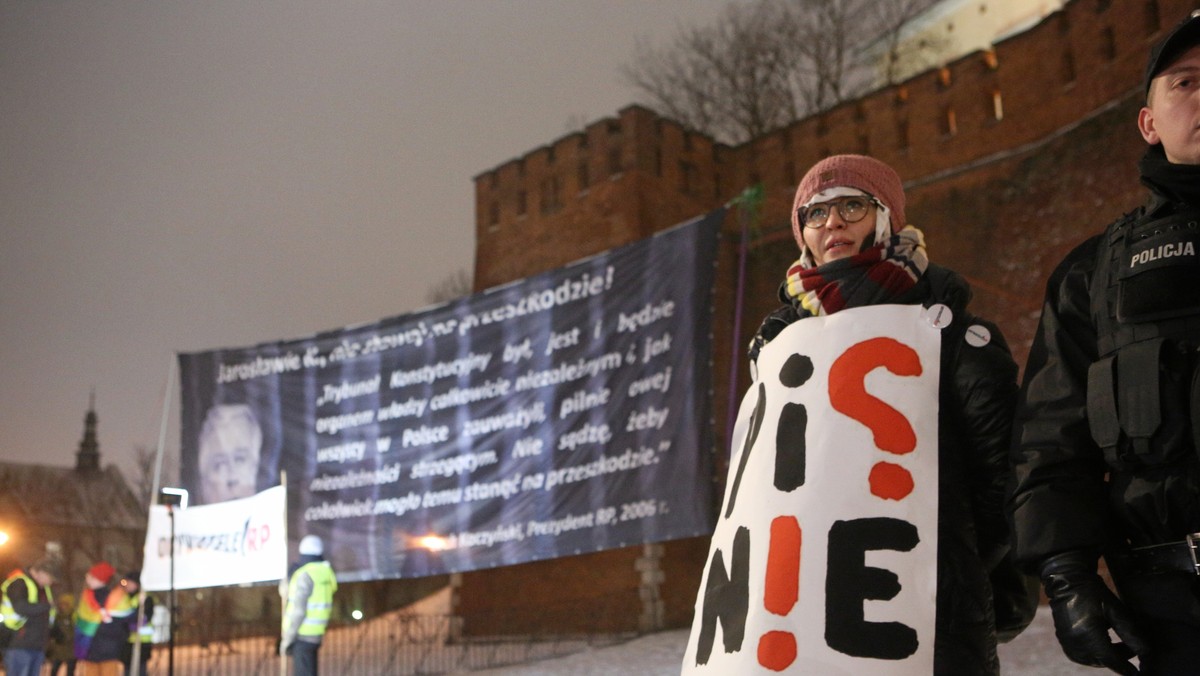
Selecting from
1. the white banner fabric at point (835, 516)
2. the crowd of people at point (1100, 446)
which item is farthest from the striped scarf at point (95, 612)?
the crowd of people at point (1100, 446)

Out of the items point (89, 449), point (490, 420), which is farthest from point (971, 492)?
point (89, 449)

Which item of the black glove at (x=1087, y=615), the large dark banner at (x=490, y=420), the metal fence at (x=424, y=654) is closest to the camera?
the black glove at (x=1087, y=615)

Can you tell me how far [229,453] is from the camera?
1059cm

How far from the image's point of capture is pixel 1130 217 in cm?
182

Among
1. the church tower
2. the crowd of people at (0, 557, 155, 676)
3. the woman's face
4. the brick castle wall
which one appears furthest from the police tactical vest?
the church tower

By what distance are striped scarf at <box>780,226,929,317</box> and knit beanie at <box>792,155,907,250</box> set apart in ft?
0.42

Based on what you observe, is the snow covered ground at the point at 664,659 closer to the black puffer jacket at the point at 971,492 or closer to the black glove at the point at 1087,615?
the black puffer jacket at the point at 971,492

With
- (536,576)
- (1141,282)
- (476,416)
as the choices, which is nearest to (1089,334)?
(1141,282)

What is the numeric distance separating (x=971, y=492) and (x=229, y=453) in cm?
962

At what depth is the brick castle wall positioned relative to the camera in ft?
43.2

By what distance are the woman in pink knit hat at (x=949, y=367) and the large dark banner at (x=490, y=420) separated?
4.83 meters

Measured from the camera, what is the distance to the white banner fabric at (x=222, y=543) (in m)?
7.75

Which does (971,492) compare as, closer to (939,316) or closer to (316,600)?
(939,316)

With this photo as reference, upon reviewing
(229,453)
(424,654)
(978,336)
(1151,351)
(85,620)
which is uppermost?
(229,453)
